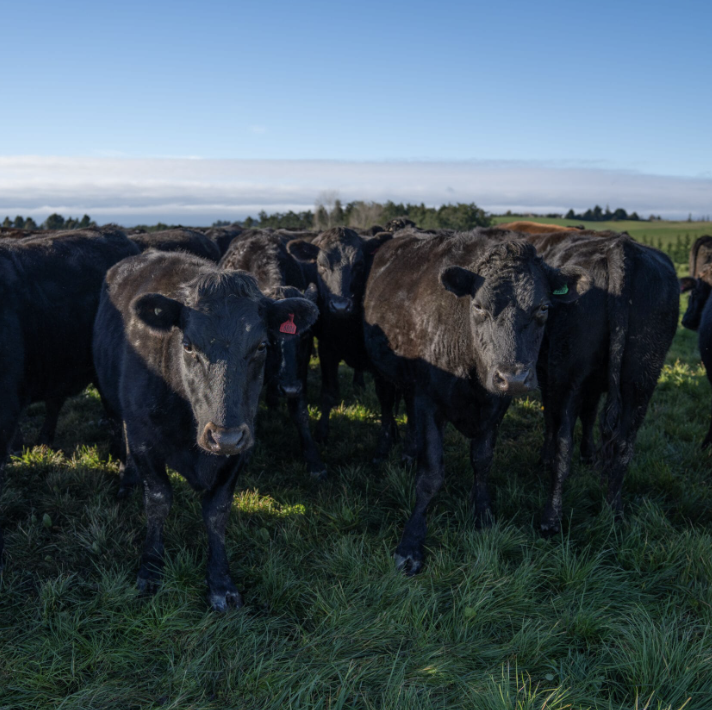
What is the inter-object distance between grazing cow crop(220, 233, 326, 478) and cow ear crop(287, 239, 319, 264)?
0.07 m

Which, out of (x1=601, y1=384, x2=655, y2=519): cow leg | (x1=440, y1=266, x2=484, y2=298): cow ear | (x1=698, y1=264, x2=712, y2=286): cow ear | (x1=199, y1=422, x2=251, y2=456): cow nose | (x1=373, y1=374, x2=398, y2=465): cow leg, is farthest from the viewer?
(x1=698, y1=264, x2=712, y2=286): cow ear

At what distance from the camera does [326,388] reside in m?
6.97

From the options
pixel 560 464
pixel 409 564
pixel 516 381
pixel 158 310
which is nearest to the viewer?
pixel 158 310

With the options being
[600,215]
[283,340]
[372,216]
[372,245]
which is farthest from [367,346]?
[600,215]

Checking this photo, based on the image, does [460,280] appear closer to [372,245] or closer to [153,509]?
[153,509]

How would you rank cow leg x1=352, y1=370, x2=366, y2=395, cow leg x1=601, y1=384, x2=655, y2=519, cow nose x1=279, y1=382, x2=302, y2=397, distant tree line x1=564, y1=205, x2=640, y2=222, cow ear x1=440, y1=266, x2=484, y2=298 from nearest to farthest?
cow ear x1=440, y1=266, x2=484, y2=298 < cow leg x1=601, y1=384, x2=655, y2=519 < cow nose x1=279, y1=382, x2=302, y2=397 < cow leg x1=352, y1=370, x2=366, y2=395 < distant tree line x1=564, y1=205, x2=640, y2=222

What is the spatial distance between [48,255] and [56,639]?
3.50 m

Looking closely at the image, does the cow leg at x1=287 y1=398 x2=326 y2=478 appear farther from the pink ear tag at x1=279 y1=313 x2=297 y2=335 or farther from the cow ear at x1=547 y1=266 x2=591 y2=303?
the cow ear at x1=547 y1=266 x2=591 y2=303

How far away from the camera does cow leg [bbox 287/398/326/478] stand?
5.79 metres

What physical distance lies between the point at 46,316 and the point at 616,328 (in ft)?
15.8

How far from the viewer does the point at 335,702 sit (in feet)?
9.25

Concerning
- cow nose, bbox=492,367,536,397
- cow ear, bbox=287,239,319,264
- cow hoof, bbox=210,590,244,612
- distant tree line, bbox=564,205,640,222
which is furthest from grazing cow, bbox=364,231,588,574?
distant tree line, bbox=564,205,640,222

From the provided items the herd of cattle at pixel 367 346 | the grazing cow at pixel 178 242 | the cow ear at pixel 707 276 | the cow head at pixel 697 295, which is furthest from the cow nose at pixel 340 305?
the cow ear at pixel 707 276

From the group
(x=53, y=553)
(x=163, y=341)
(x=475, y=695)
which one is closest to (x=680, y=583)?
(x=475, y=695)
